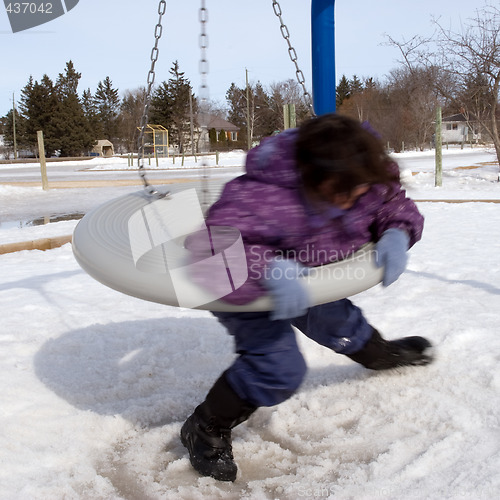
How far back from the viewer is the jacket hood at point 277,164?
5.57 feet

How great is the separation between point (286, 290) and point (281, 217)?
0.26 m

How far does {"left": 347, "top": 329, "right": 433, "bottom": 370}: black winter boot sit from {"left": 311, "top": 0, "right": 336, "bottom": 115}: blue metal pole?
57.8 inches

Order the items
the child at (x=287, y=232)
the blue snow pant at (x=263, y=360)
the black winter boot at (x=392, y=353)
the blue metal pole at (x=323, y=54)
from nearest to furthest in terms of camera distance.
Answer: the child at (x=287, y=232) < the blue snow pant at (x=263, y=360) < the black winter boot at (x=392, y=353) < the blue metal pole at (x=323, y=54)

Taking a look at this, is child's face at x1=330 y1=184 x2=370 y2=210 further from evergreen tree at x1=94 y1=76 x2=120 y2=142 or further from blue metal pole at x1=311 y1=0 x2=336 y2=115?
evergreen tree at x1=94 y1=76 x2=120 y2=142

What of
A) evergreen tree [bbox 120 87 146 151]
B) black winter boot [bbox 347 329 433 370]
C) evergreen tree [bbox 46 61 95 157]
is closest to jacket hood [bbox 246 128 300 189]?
black winter boot [bbox 347 329 433 370]

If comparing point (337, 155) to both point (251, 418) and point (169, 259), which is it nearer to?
point (169, 259)

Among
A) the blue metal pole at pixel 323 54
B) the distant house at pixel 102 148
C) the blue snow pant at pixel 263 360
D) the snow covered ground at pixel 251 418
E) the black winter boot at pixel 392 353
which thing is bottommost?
the snow covered ground at pixel 251 418

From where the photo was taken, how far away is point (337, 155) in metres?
1.63

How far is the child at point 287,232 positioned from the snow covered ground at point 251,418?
19 centimetres

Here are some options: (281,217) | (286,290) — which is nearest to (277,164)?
(281,217)

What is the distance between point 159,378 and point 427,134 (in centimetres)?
3799

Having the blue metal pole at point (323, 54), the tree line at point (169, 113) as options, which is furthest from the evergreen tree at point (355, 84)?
the blue metal pole at point (323, 54)

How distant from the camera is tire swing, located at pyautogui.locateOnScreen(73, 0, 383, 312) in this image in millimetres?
1559

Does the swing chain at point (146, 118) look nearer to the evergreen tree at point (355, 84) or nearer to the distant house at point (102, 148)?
the distant house at point (102, 148)
